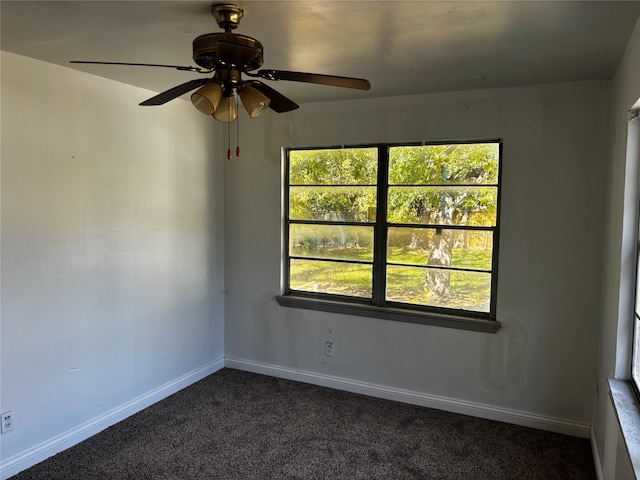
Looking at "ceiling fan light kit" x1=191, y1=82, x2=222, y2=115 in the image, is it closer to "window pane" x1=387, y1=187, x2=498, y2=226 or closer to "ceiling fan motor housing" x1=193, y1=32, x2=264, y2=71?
"ceiling fan motor housing" x1=193, y1=32, x2=264, y2=71

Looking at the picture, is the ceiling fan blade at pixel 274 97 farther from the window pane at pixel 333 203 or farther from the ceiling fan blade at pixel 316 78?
the window pane at pixel 333 203

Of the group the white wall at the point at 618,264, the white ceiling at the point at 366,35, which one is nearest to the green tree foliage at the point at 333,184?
the white ceiling at the point at 366,35

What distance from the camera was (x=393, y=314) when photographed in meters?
3.55

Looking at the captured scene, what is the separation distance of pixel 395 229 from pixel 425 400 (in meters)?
1.33

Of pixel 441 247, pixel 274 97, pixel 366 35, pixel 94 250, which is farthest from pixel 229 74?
pixel 441 247

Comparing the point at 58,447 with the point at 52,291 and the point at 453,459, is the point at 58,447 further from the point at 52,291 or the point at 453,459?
the point at 453,459

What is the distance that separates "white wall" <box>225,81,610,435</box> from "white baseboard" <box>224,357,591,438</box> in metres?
0.01

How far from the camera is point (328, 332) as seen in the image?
3822 millimetres

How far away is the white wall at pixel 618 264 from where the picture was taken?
7.07 ft

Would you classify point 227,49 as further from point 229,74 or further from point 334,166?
point 334,166

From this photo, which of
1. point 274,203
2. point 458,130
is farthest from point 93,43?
point 458,130

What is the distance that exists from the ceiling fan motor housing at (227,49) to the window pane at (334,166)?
1948mm

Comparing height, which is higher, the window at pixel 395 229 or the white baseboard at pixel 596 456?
the window at pixel 395 229

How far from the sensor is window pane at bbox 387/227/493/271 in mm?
3307
